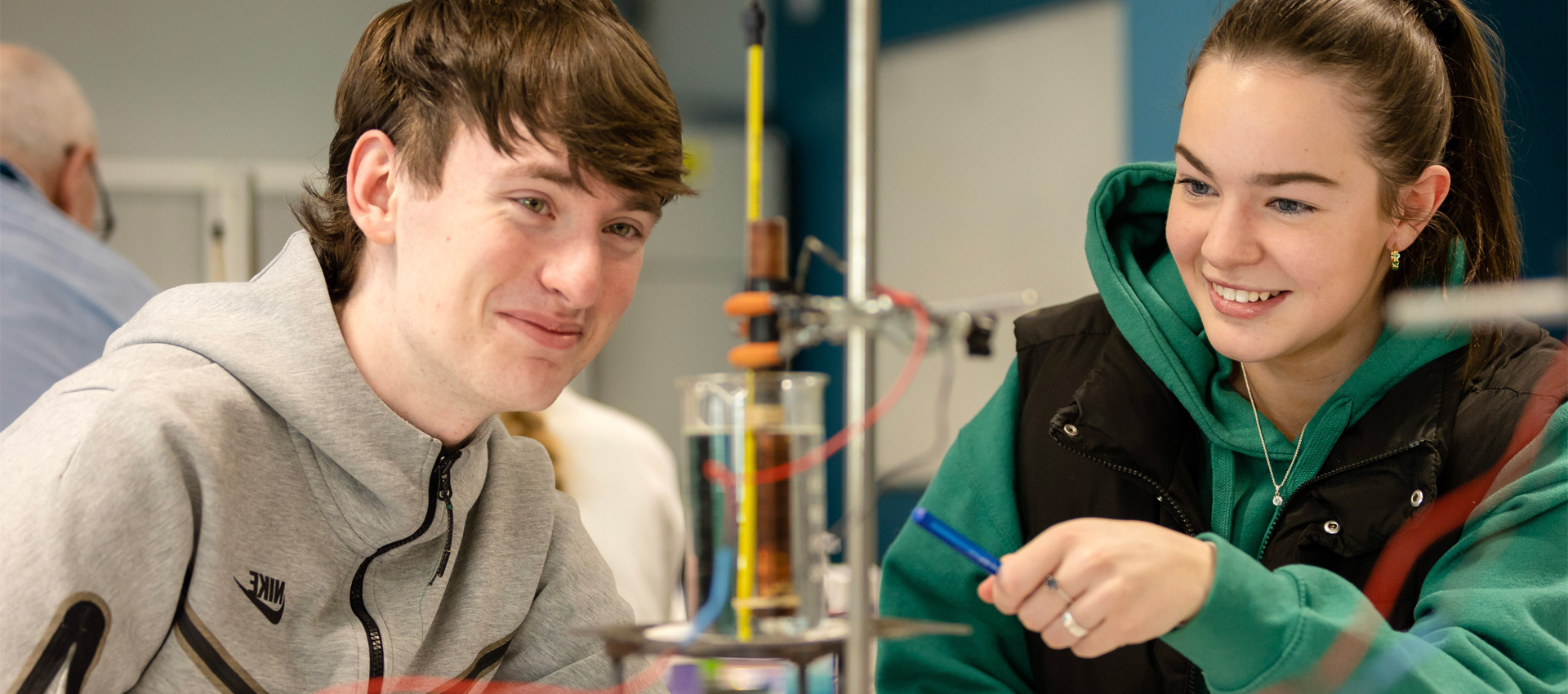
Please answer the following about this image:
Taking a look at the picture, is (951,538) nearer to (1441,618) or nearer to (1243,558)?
(1243,558)

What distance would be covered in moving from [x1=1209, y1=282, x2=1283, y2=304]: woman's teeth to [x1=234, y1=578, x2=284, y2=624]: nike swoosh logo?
80cm

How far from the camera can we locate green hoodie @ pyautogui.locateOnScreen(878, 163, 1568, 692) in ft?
2.79

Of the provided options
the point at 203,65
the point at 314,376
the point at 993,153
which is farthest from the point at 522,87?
the point at 203,65

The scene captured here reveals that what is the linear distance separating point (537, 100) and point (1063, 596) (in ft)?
1.79

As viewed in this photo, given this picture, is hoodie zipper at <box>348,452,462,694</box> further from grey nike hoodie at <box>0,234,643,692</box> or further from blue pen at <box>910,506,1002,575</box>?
blue pen at <box>910,506,1002,575</box>

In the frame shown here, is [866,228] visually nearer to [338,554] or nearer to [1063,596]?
[1063,596]

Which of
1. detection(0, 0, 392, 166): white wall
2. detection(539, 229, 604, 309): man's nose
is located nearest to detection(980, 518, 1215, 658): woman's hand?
detection(539, 229, 604, 309): man's nose

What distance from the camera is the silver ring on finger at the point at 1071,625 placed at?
0.79 m

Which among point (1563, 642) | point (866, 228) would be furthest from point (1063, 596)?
point (1563, 642)

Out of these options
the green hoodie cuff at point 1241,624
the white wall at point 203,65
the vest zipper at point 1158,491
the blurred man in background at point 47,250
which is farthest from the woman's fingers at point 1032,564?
the white wall at point 203,65

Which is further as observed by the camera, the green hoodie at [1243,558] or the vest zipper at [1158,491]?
the vest zipper at [1158,491]

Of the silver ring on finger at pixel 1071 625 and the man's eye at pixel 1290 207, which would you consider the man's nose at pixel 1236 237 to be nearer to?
the man's eye at pixel 1290 207

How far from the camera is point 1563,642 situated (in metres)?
0.94

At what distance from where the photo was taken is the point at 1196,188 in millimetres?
1034
